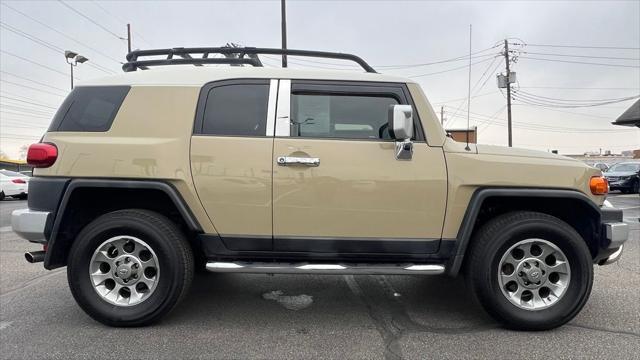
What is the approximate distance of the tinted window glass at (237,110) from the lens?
135 inches

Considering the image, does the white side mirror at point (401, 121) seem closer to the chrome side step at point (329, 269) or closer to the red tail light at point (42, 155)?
the chrome side step at point (329, 269)

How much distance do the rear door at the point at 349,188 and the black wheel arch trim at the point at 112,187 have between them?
2.44ft

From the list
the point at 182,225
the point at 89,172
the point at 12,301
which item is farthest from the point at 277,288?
the point at 12,301

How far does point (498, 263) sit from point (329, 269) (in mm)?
1336

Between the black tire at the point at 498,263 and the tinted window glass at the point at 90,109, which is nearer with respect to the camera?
the black tire at the point at 498,263

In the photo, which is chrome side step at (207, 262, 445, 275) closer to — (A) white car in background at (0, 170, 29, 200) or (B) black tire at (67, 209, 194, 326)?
(B) black tire at (67, 209, 194, 326)

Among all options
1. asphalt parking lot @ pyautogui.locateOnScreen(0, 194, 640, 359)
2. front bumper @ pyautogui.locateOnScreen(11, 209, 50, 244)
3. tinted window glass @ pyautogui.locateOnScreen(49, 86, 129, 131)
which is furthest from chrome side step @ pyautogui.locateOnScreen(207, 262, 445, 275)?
tinted window glass @ pyautogui.locateOnScreen(49, 86, 129, 131)

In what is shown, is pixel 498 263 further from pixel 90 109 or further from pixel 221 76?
pixel 90 109

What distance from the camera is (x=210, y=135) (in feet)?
11.2

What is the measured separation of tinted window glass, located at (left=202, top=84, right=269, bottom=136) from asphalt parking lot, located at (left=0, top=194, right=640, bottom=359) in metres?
1.59

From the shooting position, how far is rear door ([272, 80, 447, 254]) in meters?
3.32

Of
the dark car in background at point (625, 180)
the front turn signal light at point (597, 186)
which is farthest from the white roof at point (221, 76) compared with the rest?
the dark car in background at point (625, 180)

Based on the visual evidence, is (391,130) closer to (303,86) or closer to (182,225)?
(303,86)

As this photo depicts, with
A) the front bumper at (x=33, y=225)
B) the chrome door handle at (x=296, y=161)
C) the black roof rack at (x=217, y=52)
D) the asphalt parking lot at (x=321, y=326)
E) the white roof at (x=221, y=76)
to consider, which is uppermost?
the black roof rack at (x=217, y=52)
